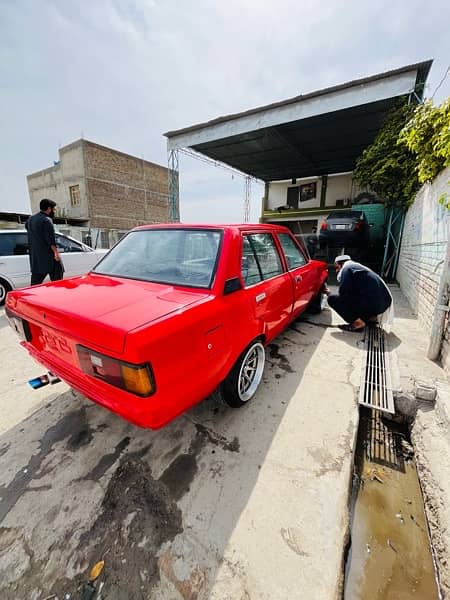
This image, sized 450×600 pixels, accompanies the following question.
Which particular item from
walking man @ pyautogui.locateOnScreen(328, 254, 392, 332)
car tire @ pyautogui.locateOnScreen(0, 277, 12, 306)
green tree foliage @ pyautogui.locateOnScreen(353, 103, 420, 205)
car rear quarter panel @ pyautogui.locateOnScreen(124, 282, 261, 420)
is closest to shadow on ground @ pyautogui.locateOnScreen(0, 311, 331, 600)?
car rear quarter panel @ pyautogui.locateOnScreen(124, 282, 261, 420)

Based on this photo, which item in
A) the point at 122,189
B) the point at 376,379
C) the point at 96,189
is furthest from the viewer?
the point at 122,189

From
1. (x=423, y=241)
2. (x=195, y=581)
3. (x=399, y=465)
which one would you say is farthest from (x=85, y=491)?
(x=423, y=241)

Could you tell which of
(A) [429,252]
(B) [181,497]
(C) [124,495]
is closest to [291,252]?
(A) [429,252]

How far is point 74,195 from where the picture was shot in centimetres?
2062

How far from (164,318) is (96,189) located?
23.0 m

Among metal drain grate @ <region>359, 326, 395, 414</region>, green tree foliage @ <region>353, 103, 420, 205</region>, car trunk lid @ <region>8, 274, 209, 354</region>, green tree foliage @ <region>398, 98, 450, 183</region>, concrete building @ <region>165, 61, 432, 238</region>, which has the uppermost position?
concrete building @ <region>165, 61, 432, 238</region>

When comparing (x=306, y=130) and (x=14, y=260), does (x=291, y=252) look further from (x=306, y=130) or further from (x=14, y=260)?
(x=306, y=130)

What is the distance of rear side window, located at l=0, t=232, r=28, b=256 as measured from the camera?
5293 mm

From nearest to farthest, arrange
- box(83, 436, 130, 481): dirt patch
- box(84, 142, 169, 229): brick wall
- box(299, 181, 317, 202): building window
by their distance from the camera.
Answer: box(83, 436, 130, 481): dirt patch, box(299, 181, 317, 202): building window, box(84, 142, 169, 229): brick wall

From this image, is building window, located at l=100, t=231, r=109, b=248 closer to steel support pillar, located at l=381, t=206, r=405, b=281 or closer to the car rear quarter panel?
steel support pillar, located at l=381, t=206, r=405, b=281

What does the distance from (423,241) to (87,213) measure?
863 inches

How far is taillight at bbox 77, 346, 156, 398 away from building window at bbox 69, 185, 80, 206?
76.7 feet

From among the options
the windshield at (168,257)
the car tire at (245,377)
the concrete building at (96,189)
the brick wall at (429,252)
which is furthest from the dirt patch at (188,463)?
the concrete building at (96,189)

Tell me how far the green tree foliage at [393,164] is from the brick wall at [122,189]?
1963 cm
